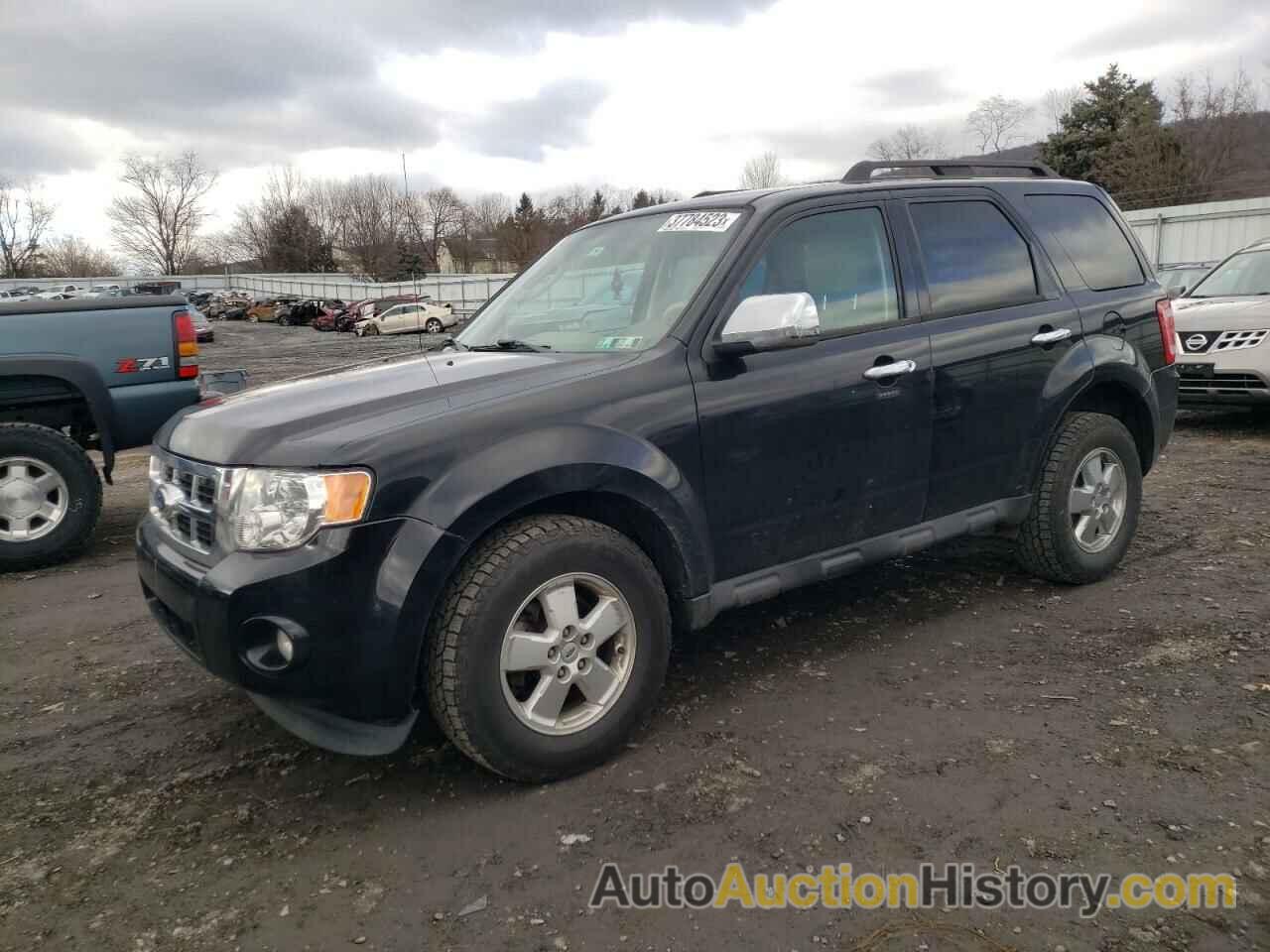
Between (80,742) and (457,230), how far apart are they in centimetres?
9557

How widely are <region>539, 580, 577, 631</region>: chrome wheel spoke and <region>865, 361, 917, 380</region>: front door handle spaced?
1.48m

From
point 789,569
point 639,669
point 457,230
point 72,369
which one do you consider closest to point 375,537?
point 639,669

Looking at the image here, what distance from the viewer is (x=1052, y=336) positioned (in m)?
4.25

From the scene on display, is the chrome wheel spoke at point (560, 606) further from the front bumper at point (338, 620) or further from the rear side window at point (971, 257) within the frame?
the rear side window at point (971, 257)

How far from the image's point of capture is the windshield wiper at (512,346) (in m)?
3.62

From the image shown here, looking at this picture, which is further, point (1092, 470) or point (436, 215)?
point (436, 215)

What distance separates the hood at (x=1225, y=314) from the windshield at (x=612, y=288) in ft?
→ 21.2

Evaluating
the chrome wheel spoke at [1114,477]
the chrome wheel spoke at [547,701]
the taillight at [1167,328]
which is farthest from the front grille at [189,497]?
the taillight at [1167,328]

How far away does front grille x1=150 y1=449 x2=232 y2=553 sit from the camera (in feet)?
9.45

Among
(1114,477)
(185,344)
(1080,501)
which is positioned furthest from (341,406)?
(185,344)

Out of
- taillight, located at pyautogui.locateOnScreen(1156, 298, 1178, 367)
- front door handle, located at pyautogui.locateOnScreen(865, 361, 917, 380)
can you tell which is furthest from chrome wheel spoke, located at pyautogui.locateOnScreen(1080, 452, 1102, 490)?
front door handle, located at pyautogui.locateOnScreen(865, 361, 917, 380)

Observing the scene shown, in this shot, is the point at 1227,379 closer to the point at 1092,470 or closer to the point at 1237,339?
the point at 1237,339

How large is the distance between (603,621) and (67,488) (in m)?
4.27

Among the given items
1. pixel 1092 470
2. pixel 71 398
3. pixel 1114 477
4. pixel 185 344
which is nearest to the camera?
pixel 1092 470
